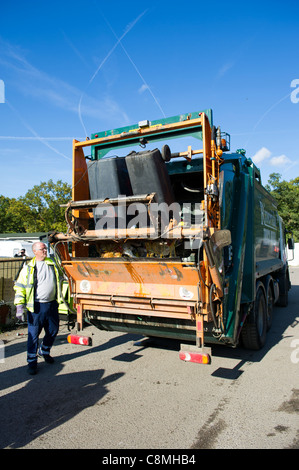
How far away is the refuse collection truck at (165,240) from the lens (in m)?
3.79

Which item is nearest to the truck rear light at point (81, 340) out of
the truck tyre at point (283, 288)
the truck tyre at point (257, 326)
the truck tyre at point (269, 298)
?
the truck tyre at point (257, 326)

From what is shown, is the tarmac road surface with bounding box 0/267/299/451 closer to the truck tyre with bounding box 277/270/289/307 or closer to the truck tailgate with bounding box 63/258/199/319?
the truck tailgate with bounding box 63/258/199/319

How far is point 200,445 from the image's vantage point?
2777mm

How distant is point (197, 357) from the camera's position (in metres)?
3.64

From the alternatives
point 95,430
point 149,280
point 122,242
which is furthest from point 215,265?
point 95,430

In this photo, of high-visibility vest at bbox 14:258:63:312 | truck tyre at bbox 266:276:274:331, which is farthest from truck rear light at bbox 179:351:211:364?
truck tyre at bbox 266:276:274:331

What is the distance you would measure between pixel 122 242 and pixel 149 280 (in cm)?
63

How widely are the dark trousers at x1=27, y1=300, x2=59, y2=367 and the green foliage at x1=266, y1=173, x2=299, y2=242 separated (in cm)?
3206

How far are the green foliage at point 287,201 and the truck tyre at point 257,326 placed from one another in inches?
1189

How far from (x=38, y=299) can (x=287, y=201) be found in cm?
3439

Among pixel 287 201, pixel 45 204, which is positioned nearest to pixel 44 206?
pixel 45 204

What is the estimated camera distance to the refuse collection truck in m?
3.79

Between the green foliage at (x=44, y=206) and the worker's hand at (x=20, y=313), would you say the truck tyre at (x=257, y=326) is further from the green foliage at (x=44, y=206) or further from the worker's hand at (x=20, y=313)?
the green foliage at (x=44, y=206)
